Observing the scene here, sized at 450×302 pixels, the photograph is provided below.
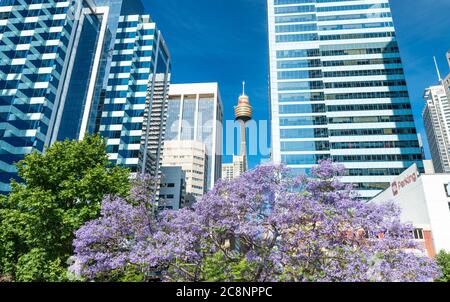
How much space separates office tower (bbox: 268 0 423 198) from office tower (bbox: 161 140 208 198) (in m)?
67.7

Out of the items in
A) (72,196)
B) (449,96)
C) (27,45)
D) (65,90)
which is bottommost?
(72,196)

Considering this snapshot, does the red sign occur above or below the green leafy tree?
above

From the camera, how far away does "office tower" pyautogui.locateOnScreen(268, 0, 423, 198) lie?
69.1 meters

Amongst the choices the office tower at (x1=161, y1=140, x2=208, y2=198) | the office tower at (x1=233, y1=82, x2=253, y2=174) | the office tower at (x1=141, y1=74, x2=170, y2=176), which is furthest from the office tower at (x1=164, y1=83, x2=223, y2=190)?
the office tower at (x1=141, y1=74, x2=170, y2=176)

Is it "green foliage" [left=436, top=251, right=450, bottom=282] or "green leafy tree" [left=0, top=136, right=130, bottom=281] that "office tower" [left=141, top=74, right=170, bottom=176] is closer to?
"green leafy tree" [left=0, top=136, right=130, bottom=281]

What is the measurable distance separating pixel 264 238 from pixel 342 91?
233ft

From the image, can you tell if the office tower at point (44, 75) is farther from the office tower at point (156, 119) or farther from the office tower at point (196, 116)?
the office tower at point (196, 116)

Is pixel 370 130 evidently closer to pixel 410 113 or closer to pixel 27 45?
pixel 410 113

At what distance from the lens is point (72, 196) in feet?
61.5

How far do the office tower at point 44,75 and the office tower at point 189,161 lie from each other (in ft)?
198

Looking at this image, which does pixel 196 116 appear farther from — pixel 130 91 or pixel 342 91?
pixel 342 91

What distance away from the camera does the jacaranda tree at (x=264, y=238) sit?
34.8 ft
